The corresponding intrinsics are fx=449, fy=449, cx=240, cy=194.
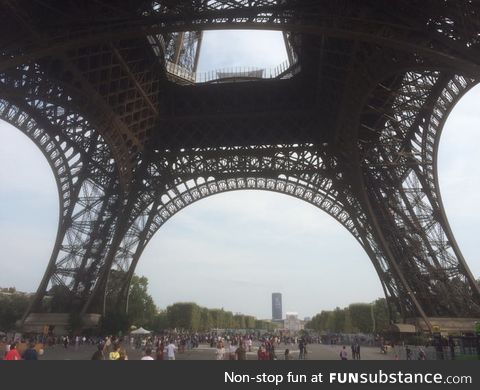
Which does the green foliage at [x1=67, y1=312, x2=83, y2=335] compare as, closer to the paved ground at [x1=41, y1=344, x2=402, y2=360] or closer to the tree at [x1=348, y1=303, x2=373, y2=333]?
the paved ground at [x1=41, y1=344, x2=402, y2=360]

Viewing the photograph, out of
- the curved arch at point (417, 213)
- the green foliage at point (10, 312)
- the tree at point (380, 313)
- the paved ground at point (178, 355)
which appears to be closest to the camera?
the paved ground at point (178, 355)

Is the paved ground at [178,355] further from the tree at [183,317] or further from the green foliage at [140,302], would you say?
the tree at [183,317]

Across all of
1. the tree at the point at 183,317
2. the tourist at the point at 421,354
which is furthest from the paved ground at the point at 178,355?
the tree at the point at 183,317

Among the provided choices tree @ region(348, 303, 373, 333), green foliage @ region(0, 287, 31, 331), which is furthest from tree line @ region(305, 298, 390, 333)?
green foliage @ region(0, 287, 31, 331)

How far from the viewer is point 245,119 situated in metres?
36.1

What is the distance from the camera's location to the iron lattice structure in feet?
56.9

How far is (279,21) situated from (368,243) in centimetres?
2468

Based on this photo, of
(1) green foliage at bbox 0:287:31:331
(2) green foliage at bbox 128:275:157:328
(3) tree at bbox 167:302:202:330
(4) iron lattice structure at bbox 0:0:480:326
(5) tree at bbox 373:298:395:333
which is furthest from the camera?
(3) tree at bbox 167:302:202:330

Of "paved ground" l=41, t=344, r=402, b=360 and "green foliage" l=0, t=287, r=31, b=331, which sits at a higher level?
"green foliage" l=0, t=287, r=31, b=331

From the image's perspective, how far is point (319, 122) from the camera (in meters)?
35.0

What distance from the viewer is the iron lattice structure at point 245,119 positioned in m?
17.3

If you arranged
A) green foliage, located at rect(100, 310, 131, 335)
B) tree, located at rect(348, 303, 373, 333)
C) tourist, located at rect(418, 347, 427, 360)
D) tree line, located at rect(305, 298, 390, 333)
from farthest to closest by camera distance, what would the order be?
tree, located at rect(348, 303, 373, 333) < tree line, located at rect(305, 298, 390, 333) < green foliage, located at rect(100, 310, 131, 335) < tourist, located at rect(418, 347, 427, 360)

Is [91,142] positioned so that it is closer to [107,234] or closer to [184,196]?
[107,234]

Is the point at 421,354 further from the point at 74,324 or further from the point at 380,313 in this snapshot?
the point at 380,313
